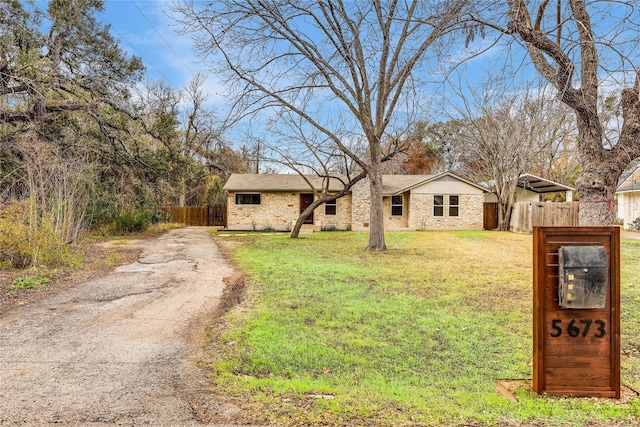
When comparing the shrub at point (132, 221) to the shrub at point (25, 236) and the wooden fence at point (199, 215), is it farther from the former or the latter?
the shrub at point (25, 236)

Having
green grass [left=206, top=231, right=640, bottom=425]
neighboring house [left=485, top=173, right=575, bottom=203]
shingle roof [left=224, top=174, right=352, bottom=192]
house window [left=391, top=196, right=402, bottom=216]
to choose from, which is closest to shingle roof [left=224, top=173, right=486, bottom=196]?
shingle roof [left=224, top=174, right=352, bottom=192]

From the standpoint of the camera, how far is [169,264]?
9758 mm

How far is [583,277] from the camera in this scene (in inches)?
111

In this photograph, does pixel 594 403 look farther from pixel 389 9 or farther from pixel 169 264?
pixel 389 9

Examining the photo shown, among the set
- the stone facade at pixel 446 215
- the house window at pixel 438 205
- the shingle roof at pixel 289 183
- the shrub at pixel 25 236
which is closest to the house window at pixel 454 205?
the stone facade at pixel 446 215

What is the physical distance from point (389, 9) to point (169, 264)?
30.9 ft

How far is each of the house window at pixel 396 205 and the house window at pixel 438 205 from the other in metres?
2.00

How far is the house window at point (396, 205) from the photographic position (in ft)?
77.3

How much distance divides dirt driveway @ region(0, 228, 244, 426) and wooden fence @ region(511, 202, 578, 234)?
1726 cm

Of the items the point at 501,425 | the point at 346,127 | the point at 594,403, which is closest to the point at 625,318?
the point at 594,403

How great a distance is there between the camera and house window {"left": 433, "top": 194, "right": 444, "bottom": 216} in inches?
901

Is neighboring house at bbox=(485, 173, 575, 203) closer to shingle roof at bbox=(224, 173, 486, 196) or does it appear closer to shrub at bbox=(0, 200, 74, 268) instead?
shingle roof at bbox=(224, 173, 486, 196)

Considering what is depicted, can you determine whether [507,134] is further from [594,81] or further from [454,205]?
[594,81]

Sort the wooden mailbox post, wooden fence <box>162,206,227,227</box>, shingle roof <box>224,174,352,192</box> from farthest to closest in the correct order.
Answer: wooden fence <box>162,206,227,227</box>, shingle roof <box>224,174,352,192</box>, the wooden mailbox post
